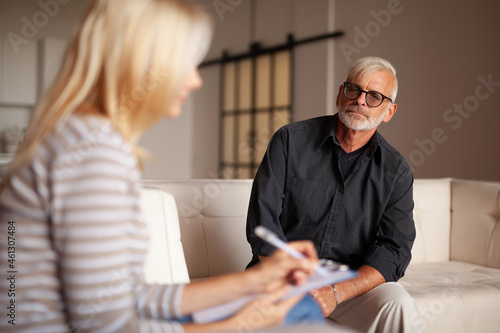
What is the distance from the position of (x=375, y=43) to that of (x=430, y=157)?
45.5 inches

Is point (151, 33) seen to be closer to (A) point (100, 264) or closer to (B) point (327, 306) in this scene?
(A) point (100, 264)

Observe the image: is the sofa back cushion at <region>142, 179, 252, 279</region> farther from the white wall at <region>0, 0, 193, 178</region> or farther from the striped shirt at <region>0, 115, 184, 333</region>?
the white wall at <region>0, 0, 193, 178</region>

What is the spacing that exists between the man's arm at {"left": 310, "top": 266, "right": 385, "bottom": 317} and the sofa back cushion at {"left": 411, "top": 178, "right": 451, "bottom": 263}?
2.44 feet

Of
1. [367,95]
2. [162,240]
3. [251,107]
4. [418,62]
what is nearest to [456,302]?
[367,95]

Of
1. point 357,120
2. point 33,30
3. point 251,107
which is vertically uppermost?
point 33,30

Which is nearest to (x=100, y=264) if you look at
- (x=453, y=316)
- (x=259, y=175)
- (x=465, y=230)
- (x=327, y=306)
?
(x=327, y=306)

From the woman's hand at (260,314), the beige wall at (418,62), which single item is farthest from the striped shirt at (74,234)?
the beige wall at (418,62)

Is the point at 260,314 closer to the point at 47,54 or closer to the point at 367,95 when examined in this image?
the point at 367,95

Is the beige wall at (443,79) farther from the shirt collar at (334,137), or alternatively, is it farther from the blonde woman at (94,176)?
the blonde woman at (94,176)

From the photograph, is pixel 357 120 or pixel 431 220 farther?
pixel 431 220

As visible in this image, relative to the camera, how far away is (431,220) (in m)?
2.43

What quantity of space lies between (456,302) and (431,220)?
65 cm

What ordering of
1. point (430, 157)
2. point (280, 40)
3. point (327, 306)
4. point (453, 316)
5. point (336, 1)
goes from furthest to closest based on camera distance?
point (280, 40) → point (336, 1) → point (430, 157) → point (453, 316) → point (327, 306)

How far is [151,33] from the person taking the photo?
2.40ft
